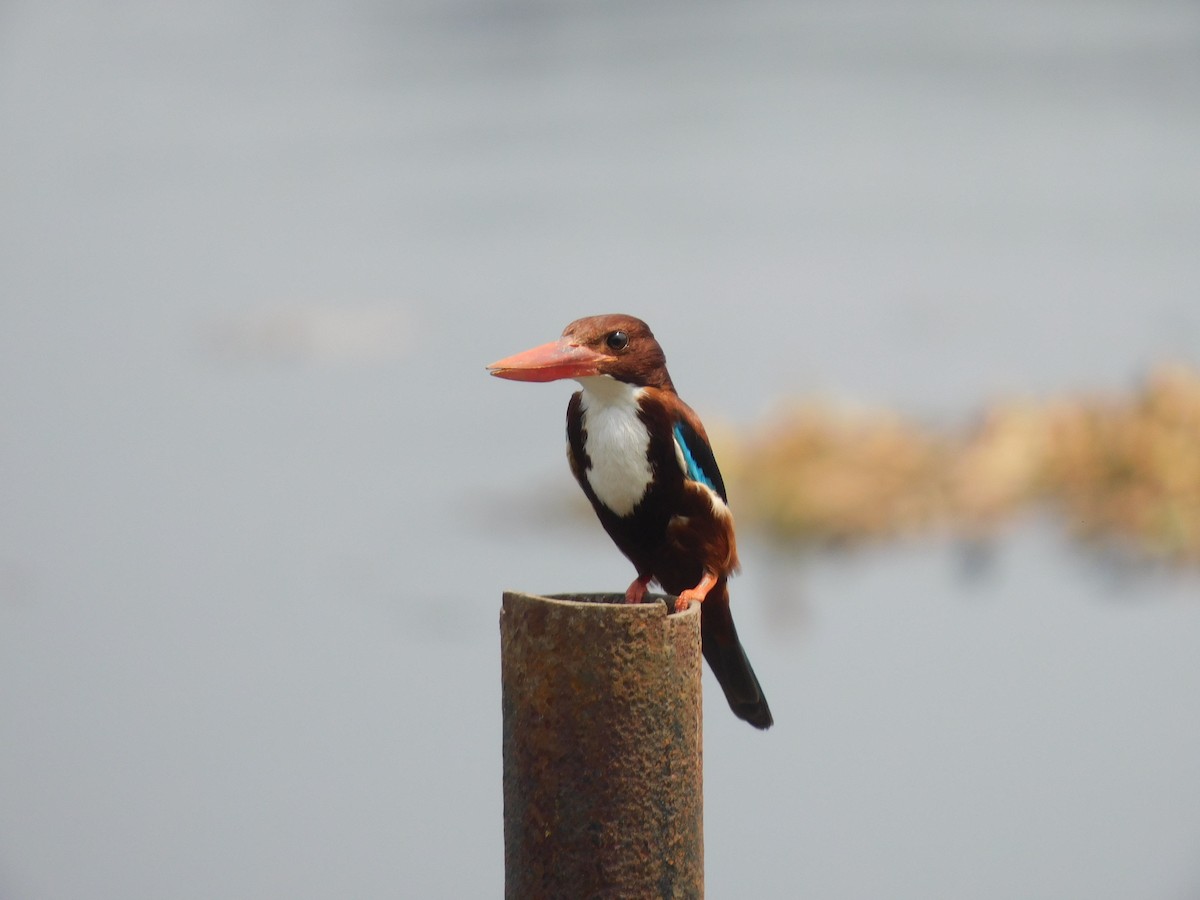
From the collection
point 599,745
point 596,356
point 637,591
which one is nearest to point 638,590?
point 637,591

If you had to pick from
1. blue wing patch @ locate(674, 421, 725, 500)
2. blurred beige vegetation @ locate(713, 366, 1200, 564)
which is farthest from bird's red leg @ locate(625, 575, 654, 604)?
blurred beige vegetation @ locate(713, 366, 1200, 564)

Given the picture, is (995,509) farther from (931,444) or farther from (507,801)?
(507,801)

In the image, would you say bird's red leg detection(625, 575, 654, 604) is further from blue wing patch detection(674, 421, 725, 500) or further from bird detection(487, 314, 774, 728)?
blue wing patch detection(674, 421, 725, 500)

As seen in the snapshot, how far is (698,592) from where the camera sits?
2.11 meters

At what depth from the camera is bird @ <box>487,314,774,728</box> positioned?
204 centimetres

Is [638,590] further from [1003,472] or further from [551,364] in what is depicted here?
[1003,472]

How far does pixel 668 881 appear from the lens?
68.0 inches

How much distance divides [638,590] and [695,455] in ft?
0.91

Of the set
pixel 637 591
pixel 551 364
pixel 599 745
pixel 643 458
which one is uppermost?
pixel 551 364

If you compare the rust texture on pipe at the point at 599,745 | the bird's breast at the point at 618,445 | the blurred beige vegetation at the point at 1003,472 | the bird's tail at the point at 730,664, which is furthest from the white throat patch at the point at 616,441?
the blurred beige vegetation at the point at 1003,472

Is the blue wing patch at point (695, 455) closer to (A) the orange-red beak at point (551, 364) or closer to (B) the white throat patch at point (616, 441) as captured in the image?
(B) the white throat patch at point (616, 441)

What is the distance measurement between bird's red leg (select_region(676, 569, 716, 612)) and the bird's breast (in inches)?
7.1

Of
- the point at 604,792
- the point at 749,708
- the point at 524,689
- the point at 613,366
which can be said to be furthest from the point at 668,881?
the point at 613,366

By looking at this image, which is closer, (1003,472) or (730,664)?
(730,664)
